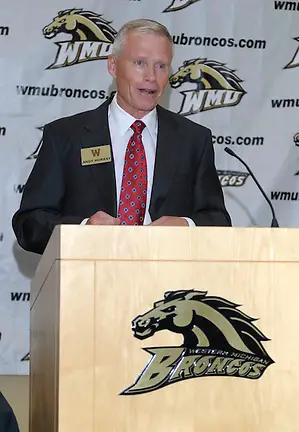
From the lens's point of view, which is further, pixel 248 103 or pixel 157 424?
pixel 248 103

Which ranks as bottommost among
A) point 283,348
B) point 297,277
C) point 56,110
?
point 283,348

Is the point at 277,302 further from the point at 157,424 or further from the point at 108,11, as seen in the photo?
the point at 108,11

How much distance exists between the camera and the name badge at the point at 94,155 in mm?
2771

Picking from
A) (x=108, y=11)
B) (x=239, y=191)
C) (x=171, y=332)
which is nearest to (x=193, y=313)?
(x=171, y=332)

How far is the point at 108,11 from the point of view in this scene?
4004 mm

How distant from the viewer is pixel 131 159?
110 inches

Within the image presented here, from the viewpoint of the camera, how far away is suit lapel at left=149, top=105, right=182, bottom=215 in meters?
2.75

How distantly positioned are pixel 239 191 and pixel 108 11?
989 millimetres

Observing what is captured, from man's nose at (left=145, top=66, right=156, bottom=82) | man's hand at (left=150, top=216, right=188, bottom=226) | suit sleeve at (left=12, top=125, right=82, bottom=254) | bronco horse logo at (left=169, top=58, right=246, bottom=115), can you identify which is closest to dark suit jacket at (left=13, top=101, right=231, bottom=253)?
suit sleeve at (left=12, top=125, right=82, bottom=254)

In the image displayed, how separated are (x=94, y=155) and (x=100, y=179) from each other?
0.08 metres

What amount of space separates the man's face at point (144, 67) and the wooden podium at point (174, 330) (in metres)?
1.12

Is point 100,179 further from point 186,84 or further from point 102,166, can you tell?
point 186,84

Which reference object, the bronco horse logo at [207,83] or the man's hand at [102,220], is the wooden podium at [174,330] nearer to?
the man's hand at [102,220]

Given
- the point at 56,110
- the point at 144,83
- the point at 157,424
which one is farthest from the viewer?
the point at 56,110
